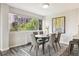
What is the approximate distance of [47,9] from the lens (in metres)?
1.75

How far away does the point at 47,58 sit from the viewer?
1689 mm

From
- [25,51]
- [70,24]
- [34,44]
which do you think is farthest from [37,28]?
[70,24]

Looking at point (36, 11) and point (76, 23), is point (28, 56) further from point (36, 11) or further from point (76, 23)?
point (76, 23)

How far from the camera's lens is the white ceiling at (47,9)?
166 cm

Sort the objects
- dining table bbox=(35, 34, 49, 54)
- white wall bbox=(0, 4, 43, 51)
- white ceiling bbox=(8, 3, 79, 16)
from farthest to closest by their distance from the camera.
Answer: dining table bbox=(35, 34, 49, 54)
white wall bbox=(0, 4, 43, 51)
white ceiling bbox=(8, 3, 79, 16)

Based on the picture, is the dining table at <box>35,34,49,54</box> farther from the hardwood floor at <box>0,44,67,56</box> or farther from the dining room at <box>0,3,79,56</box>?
the hardwood floor at <box>0,44,67,56</box>

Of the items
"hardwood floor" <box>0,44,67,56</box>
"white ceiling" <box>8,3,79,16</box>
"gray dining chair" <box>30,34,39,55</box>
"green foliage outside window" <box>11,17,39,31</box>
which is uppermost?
"white ceiling" <box>8,3,79,16</box>

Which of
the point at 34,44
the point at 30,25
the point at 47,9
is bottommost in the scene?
the point at 34,44

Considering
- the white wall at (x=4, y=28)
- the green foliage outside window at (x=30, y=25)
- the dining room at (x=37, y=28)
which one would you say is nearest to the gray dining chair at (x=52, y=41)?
the dining room at (x=37, y=28)

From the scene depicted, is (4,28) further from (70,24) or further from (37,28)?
(70,24)

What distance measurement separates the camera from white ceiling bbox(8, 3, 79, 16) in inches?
65.4

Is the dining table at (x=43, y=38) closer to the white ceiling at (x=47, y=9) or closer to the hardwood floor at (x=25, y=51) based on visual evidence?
the hardwood floor at (x=25, y=51)

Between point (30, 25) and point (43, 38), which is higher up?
point (30, 25)

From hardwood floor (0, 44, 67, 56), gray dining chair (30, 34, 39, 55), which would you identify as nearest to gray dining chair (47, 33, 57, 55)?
hardwood floor (0, 44, 67, 56)
